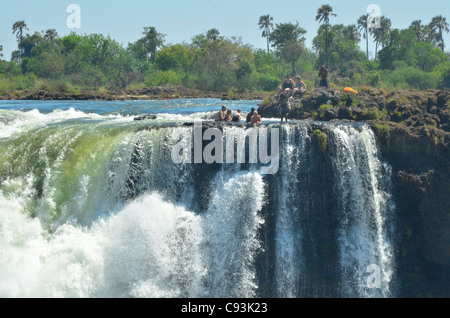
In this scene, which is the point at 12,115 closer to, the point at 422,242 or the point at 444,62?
the point at 422,242

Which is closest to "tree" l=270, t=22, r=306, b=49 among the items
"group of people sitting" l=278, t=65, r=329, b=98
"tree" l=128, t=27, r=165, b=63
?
"tree" l=128, t=27, r=165, b=63

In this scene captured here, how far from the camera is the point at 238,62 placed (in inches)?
2287

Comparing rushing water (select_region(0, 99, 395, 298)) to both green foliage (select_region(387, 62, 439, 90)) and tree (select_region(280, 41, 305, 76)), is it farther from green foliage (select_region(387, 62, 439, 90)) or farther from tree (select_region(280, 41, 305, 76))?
tree (select_region(280, 41, 305, 76))

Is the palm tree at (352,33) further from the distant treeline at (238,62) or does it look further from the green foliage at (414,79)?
the green foliage at (414,79)

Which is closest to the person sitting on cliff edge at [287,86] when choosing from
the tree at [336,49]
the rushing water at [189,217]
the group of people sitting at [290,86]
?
the group of people sitting at [290,86]

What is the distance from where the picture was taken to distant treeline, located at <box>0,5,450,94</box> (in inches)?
2016

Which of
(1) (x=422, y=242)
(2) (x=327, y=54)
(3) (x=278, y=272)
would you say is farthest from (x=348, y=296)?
(2) (x=327, y=54)

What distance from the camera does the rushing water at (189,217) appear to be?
1205 centimetres

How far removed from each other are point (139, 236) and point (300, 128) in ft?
16.4

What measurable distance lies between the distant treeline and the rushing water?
31479 mm

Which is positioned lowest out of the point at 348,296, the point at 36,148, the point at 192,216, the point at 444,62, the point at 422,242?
the point at 348,296

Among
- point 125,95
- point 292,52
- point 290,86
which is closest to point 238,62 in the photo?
point 292,52

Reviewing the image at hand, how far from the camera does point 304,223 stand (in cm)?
1327

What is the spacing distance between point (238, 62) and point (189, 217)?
153 ft
